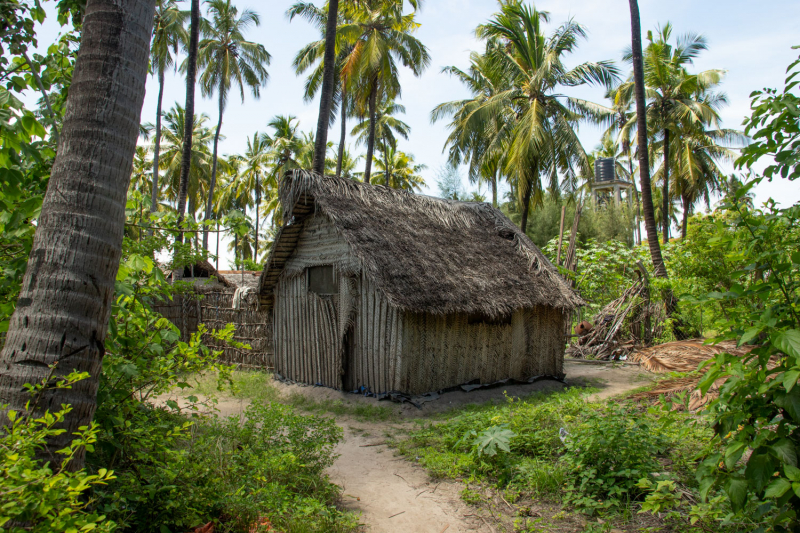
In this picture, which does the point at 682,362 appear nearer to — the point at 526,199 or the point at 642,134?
the point at 642,134

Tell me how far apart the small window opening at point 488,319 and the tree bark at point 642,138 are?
4.80 m

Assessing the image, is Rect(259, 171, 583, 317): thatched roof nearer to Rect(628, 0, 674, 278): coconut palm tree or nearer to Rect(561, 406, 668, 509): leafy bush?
Rect(628, 0, 674, 278): coconut palm tree

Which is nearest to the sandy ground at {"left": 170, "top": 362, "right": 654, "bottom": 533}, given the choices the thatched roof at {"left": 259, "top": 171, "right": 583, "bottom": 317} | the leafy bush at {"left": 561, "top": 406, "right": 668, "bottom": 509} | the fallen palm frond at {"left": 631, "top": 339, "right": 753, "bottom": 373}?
the leafy bush at {"left": 561, "top": 406, "right": 668, "bottom": 509}

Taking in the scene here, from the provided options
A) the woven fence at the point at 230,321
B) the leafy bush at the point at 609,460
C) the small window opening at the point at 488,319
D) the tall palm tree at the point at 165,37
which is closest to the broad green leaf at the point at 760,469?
the leafy bush at the point at 609,460

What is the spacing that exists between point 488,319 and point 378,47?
1219 centimetres

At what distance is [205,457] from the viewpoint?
11.5ft

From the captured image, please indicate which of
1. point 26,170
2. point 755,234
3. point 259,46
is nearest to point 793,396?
point 755,234

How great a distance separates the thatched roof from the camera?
7992 millimetres

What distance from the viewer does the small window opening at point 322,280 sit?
8.95 metres

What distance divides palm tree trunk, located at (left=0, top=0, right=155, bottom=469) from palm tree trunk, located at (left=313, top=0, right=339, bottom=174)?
9.12 meters

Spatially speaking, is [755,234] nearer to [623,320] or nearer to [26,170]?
[26,170]

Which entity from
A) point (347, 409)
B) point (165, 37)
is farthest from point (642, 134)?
point (165, 37)

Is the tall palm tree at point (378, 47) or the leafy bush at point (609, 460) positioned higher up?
the tall palm tree at point (378, 47)

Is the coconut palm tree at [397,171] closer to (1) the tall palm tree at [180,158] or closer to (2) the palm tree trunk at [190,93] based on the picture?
(1) the tall palm tree at [180,158]
